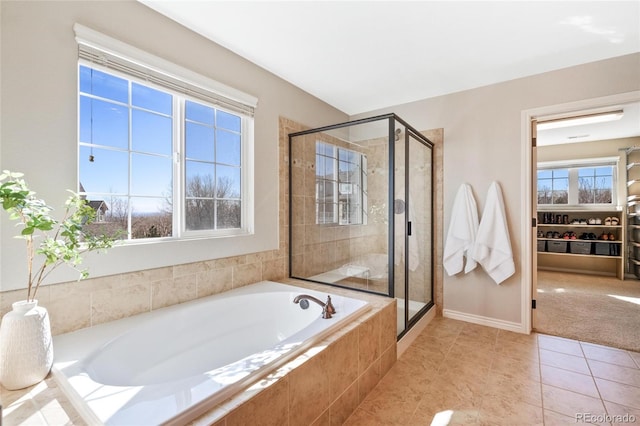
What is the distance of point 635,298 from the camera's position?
12.0ft

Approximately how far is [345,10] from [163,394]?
2.22m

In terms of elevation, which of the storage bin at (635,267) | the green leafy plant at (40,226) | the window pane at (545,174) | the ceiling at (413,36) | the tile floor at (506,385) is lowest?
the tile floor at (506,385)

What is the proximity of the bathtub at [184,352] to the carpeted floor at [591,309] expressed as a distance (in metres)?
2.30

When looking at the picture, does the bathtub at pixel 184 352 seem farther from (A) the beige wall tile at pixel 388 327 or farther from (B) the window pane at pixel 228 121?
(B) the window pane at pixel 228 121

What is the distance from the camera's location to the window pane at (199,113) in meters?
2.14

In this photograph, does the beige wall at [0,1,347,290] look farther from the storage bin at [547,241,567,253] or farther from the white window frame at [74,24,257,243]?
the storage bin at [547,241,567,253]

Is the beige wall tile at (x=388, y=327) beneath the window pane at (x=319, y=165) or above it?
beneath

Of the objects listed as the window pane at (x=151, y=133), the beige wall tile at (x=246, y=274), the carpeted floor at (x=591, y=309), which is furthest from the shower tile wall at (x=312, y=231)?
the carpeted floor at (x=591, y=309)

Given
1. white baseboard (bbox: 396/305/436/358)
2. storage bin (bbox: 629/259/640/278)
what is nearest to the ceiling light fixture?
white baseboard (bbox: 396/305/436/358)

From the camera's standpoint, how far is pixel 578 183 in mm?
5191

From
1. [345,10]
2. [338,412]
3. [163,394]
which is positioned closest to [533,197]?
[345,10]

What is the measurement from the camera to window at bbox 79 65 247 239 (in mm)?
1698

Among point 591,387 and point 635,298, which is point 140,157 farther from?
point 635,298

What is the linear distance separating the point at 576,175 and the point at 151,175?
6.64 m
